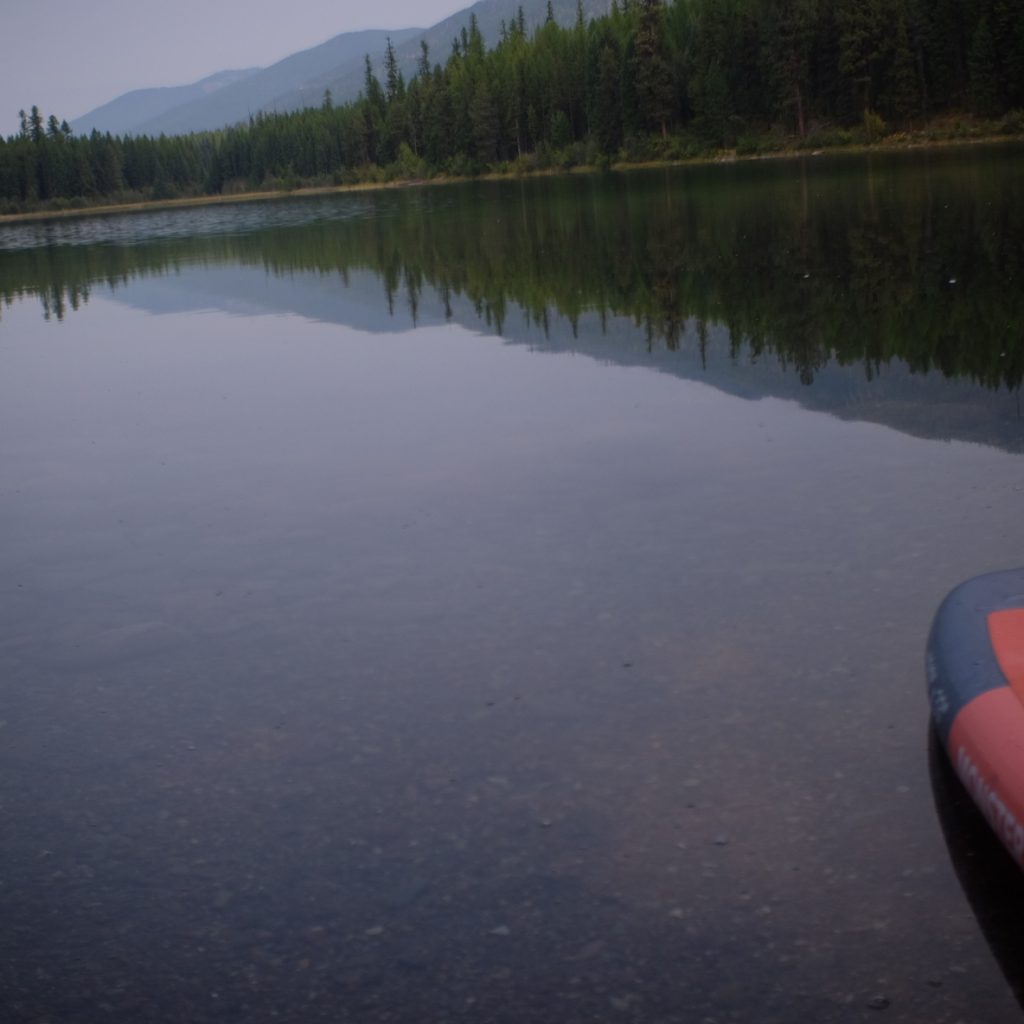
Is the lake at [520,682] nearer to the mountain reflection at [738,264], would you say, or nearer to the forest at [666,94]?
the mountain reflection at [738,264]

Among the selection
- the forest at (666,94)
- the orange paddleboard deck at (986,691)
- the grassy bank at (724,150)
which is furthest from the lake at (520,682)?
the forest at (666,94)

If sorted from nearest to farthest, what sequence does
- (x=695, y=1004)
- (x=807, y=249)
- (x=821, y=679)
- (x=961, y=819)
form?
(x=695, y=1004)
(x=961, y=819)
(x=821, y=679)
(x=807, y=249)

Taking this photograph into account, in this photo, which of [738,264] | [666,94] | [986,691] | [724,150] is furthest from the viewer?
[666,94]

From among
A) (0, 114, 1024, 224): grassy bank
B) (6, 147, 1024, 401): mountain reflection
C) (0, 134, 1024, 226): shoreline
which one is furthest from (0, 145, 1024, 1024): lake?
(0, 114, 1024, 224): grassy bank

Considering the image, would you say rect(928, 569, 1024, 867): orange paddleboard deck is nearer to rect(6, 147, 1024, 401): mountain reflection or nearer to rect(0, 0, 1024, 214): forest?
rect(6, 147, 1024, 401): mountain reflection

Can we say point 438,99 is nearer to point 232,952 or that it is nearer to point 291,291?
point 291,291

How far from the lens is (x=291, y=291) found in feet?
93.2

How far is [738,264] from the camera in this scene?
894 inches

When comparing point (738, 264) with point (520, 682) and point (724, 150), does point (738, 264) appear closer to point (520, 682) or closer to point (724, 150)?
point (520, 682)

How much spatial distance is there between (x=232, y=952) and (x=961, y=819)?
115 inches

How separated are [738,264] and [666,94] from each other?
88621 mm

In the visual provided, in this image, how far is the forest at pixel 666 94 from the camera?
88250mm

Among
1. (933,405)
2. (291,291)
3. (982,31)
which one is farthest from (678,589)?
(982,31)

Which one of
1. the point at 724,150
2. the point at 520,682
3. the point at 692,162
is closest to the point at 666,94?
the point at 724,150
